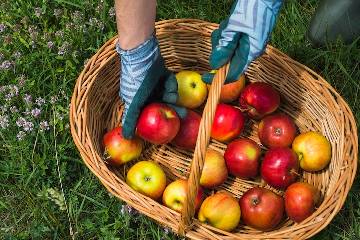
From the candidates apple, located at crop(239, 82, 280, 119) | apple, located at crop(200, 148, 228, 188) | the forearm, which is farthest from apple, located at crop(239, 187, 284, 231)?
the forearm

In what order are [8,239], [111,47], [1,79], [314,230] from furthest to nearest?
[1,79], [111,47], [8,239], [314,230]

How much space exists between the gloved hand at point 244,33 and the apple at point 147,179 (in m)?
0.41

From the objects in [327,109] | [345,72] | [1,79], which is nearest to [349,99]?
[345,72]

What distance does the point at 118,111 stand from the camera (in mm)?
2189

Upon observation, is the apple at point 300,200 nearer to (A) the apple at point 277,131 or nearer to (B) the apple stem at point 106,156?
(A) the apple at point 277,131

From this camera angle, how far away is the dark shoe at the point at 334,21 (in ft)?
7.92

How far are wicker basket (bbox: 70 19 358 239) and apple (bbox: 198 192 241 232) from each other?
63mm

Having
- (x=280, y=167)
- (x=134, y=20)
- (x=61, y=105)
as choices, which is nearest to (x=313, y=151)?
(x=280, y=167)

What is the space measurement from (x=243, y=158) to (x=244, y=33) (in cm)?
44

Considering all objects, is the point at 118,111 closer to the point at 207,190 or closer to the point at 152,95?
the point at 152,95

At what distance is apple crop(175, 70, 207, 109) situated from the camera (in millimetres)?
2152

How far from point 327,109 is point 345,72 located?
0.88 feet

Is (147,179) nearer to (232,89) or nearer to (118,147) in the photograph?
(118,147)

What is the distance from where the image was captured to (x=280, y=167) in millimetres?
1964
